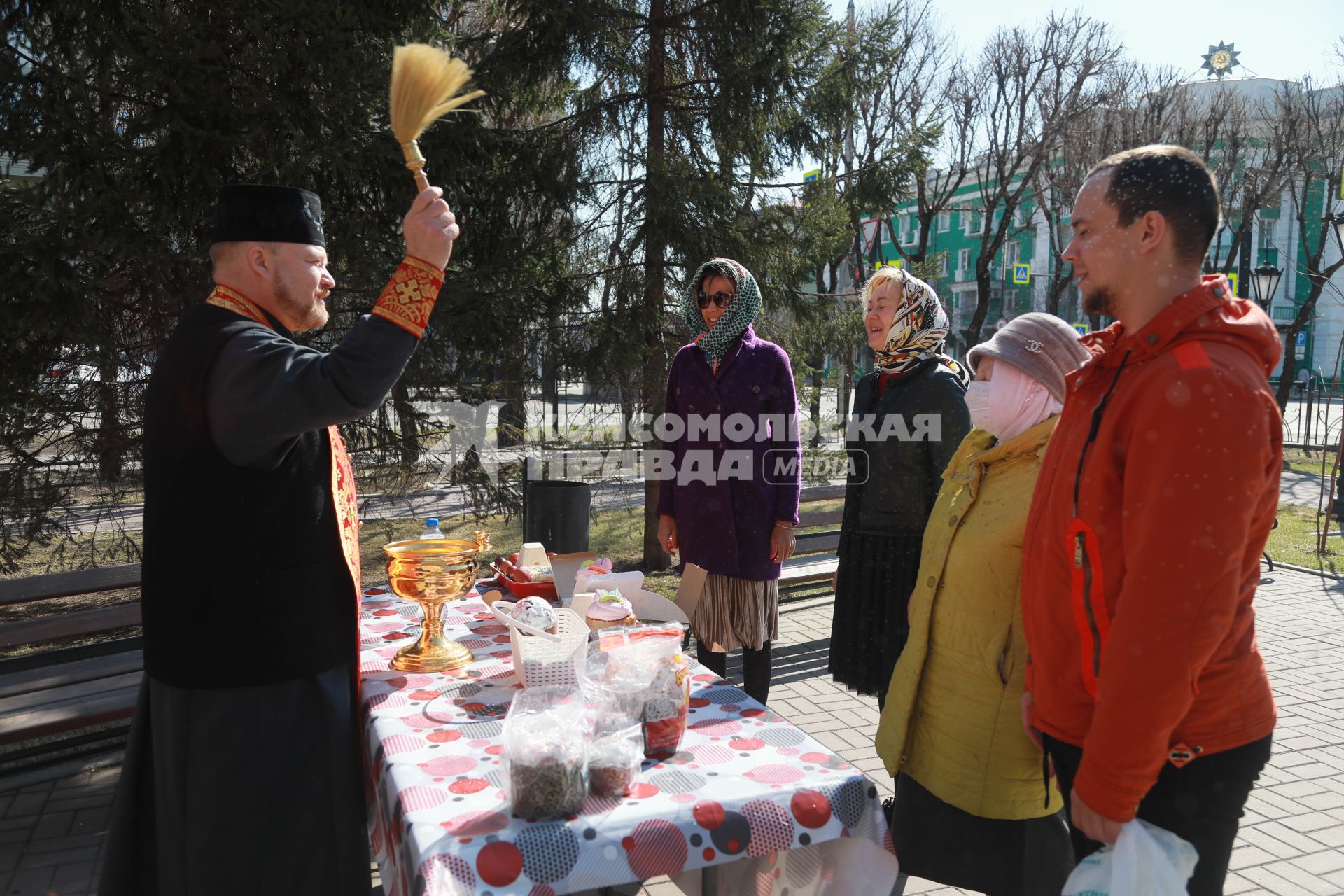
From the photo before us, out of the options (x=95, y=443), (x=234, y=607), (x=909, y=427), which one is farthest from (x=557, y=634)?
(x=95, y=443)

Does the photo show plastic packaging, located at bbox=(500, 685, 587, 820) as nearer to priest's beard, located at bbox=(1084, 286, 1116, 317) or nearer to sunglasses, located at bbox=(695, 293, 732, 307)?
priest's beard, located at bbox=(1084, 286, 1116, 317)

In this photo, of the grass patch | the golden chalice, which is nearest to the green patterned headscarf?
the golden chalice

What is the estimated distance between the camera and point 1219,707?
1.56m

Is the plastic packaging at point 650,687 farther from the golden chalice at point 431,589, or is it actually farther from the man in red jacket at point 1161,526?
the man in red jacket at point 1161,526

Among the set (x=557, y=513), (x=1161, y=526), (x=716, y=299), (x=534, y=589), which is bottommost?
(x=557, y=513)

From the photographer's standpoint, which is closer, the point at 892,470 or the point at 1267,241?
the point at 892,470

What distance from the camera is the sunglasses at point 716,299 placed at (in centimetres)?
379

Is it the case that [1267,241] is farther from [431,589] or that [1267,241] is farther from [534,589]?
[431,589]

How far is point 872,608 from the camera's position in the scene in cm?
353

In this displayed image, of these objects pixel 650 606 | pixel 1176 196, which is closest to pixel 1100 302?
pixel 1176 196

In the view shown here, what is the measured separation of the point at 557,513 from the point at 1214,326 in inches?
188

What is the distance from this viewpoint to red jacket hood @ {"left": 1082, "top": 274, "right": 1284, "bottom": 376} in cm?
149

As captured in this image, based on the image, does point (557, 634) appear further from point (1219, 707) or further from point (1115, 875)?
point (1219, 707)

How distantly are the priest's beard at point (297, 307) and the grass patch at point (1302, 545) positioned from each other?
8369 mm
